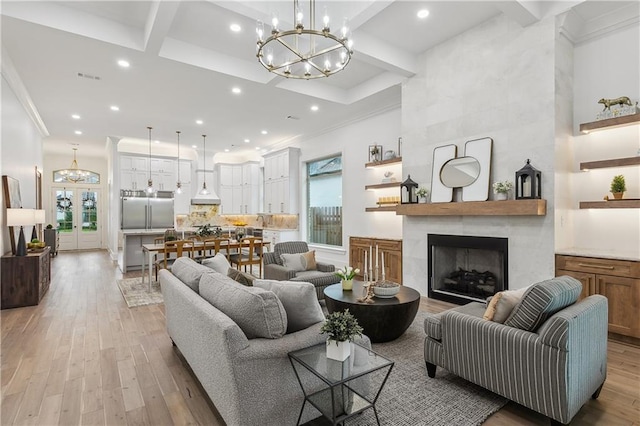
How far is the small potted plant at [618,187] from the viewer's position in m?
3.56

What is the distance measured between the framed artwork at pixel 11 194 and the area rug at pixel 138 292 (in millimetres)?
1672

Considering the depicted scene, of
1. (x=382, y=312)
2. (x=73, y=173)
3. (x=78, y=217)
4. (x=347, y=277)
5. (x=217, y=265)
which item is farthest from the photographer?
(x=78, y=217)

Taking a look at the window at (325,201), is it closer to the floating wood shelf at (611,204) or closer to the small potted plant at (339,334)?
the floating wood shelf at (611,204)

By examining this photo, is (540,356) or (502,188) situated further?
(502,188)

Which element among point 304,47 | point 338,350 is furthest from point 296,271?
point 304,47

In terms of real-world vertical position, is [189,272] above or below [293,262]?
above

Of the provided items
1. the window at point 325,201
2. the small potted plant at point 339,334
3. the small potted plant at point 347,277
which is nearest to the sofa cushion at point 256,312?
the small potted plant at point 339,334

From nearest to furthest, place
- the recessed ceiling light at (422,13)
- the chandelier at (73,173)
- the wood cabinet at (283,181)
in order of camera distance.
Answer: the recessed ceiling light at (422,13), the wood cabinet at (283,181), the chandelier at (73,173)

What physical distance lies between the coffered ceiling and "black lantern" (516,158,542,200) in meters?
1.73

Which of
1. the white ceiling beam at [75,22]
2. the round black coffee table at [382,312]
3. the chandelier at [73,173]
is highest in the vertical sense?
the white ceiling beam at [75,22]

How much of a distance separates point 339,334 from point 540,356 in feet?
4.13

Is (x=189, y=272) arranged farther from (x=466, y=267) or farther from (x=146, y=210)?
(x=146, y=210)

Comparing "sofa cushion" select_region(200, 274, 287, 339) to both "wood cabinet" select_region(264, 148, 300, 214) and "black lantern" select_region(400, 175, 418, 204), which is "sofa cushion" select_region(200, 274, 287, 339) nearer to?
"black lantern" select_region(400, 175, 418, 204)

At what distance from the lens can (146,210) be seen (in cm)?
962
